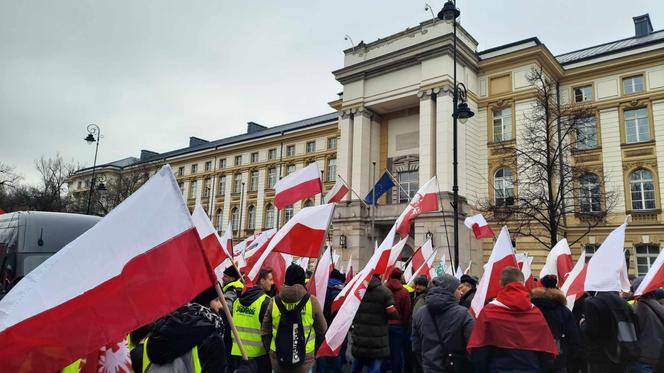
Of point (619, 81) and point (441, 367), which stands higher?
point (619, 81)

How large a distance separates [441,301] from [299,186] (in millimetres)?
4406

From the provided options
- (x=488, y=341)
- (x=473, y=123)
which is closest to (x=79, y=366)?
(x=488, y=341)

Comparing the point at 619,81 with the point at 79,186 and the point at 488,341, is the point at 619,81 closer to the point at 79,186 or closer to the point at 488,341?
the point at 488,341

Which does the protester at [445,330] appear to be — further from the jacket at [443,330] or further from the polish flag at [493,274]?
the polish flag at [493,274]

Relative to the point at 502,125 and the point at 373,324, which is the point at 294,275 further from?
the point at 502,125

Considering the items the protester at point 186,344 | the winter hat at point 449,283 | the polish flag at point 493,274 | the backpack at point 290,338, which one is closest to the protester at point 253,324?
the backpack at point 290,338

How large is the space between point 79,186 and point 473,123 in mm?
61480

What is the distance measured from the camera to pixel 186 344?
3.02m

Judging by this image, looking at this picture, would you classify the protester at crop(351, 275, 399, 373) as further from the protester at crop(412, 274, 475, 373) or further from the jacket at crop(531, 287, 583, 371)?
the jacket at crop(531, 287, 583, 371)

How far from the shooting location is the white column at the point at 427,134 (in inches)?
1147

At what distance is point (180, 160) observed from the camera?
199 ft

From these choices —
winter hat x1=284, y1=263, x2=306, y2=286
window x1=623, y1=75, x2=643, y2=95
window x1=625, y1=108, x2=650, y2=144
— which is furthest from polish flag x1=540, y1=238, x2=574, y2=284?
window x1=623, y1=75, x2=643, y2=95

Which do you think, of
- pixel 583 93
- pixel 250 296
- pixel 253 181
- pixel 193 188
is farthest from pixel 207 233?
pixel 193 188

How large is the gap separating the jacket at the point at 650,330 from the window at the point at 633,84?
88.7 ft
